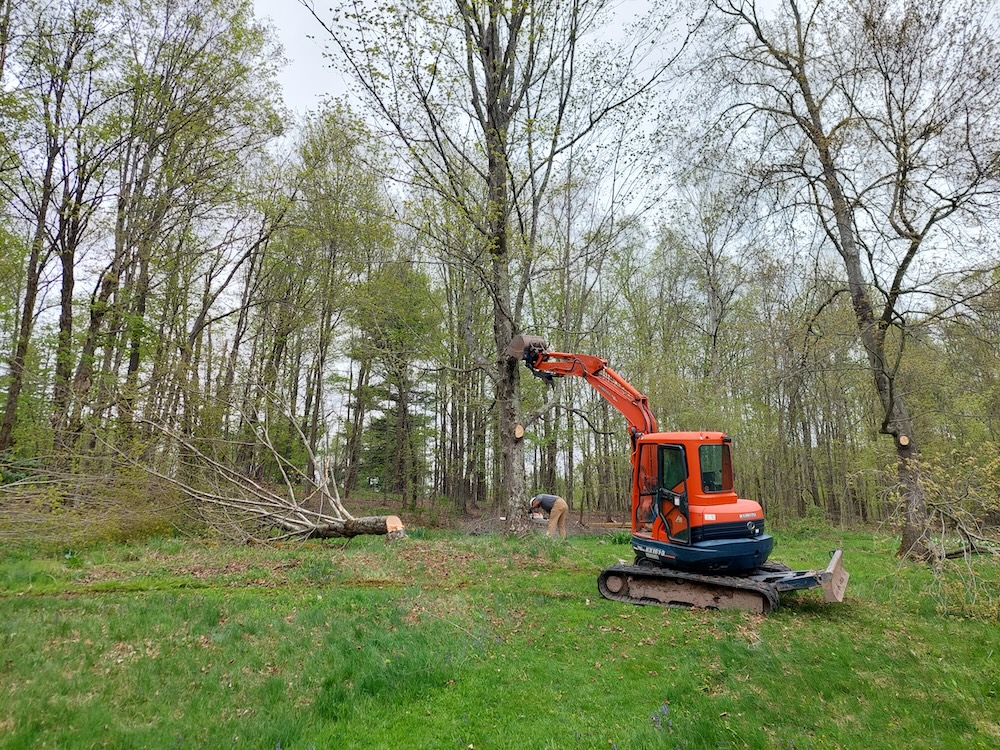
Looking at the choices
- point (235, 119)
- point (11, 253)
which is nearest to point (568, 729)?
point (11, 253)

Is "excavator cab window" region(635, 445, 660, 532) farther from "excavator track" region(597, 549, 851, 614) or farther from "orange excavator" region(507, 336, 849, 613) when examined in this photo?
"excavator track" region(597, 549, 851, 614)

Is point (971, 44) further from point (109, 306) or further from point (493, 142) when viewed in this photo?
point (109, 306)

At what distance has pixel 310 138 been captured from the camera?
64.1 feet

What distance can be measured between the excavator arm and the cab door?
0.94 meters

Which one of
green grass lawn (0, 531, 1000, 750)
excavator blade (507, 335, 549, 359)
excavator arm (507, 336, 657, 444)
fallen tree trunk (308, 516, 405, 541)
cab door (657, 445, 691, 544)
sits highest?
excavator blade (507, 335, 549, 359)

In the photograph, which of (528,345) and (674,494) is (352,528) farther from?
(674,494)

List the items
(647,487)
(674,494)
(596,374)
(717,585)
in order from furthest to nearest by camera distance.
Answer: (596,374)
(647,487)
(674,494)
(717,585)

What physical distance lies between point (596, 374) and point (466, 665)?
573 centimetres

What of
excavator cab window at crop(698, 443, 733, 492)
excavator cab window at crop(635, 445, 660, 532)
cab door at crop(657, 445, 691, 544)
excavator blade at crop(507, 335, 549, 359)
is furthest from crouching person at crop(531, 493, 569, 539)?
excavator cab window at crop(698, 443, 733, 492)

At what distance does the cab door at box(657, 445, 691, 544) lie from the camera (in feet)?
24.2

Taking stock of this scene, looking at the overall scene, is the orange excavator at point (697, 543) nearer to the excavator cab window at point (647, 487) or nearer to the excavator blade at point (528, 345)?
the excavator cab window at point (647, 487)

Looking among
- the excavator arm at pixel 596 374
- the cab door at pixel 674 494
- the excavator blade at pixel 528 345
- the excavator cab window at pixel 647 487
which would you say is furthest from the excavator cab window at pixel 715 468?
the excavator blade at pixel 528 345

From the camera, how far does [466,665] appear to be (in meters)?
5.00

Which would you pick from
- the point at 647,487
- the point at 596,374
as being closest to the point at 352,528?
the point at 596,374
